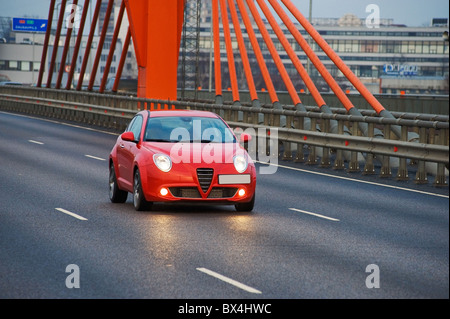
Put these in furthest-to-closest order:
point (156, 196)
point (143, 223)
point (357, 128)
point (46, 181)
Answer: point (357, 128) < point (46, 181) < point (156, 196) < point (143, 223)

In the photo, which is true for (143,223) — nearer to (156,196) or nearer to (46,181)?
(156,196)

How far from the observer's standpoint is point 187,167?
1466 cm

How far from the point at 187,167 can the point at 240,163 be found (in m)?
0.79

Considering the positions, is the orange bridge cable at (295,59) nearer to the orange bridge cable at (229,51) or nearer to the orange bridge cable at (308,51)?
the orange bridge cable at (308,51)

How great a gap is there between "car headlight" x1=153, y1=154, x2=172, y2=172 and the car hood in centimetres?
8

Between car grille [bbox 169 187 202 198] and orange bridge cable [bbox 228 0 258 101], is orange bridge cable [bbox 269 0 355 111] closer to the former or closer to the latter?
orange bridge cable [bbox 228 0 258 101]

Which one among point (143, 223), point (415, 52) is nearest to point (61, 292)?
point (143, 223)

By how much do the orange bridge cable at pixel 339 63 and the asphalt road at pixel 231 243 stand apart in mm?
4741

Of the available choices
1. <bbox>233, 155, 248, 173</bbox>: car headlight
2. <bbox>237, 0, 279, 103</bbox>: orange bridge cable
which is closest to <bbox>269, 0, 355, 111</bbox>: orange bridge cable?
<bbox>237, 0, 279, 103</bbox>: orange bridge cable

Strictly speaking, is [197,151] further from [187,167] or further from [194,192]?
[194,192]

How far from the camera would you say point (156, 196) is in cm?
1473

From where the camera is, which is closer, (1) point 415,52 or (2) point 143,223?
(2) point 143,223

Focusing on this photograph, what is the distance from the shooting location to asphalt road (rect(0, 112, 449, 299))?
360 inches

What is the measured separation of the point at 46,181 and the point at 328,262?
10256 mm
